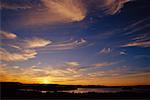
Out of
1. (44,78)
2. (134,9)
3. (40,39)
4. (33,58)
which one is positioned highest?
(134,9)

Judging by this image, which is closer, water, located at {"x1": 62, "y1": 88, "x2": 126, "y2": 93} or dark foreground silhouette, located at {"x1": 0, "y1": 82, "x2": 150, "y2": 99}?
dark foreground silhouette, located at {"x1": 0, "y1": 82, "x2": 150, "y2": 99}

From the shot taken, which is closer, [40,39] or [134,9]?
[40,39]

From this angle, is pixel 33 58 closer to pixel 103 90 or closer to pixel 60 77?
pixel 60 77

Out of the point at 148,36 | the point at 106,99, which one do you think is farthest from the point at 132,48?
the point at 106,99

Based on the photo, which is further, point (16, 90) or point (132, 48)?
point (132, 48)

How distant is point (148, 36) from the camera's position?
13.4 feet

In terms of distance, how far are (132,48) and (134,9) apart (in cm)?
58

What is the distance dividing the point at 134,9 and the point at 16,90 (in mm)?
2053

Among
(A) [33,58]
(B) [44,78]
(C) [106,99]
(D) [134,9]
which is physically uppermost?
(D) [134,9]

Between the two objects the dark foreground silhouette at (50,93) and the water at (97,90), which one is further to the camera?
the water at (97,90)

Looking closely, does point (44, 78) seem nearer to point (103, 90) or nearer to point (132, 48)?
point (103, 90)

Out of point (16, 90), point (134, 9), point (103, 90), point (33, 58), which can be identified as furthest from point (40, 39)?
point (134, 9)

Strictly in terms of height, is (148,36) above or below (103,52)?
above

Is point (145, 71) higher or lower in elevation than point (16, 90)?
higher
